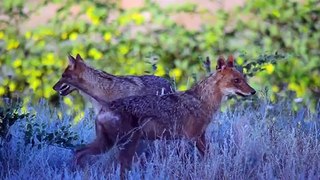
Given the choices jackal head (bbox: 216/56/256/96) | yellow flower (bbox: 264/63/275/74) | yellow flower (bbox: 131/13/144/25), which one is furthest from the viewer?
yellow flower (bbox: 131/13/144/25)

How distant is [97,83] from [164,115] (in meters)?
1.13

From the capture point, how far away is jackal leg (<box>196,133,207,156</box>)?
7.04m

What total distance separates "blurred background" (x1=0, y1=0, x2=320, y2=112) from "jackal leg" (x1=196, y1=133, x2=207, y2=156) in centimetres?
245

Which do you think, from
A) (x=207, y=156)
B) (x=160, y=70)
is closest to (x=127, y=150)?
(x=207, y=156)

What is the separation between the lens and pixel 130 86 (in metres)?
7.91

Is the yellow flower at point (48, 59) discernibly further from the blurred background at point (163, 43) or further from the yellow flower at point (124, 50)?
the yellow flower at point (124, 50)

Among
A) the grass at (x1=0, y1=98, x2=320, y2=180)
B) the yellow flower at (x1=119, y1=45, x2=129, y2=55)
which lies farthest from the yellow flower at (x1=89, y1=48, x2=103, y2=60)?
the grass at (x1=0, y1=98, x2=320, y2=180)

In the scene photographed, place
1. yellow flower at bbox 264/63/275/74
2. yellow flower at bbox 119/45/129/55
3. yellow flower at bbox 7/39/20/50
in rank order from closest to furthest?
yellow flower at bbox 264/63/275/74 < yellow flower at bbox 119/45/129/55 < yellow flower at bbox 7/39/20/50

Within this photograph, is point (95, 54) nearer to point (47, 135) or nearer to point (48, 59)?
point (48, 59)

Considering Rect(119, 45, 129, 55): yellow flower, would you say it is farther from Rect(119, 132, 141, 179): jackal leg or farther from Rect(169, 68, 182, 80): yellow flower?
Rect(119, 132, 141, 179): jackal leg

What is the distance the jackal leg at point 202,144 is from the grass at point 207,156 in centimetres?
6

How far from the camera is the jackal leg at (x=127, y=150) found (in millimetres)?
6770

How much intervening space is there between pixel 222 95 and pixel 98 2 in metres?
2.92

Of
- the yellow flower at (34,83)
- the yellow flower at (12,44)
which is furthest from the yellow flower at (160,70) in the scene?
the yellow flower at (12,44)
